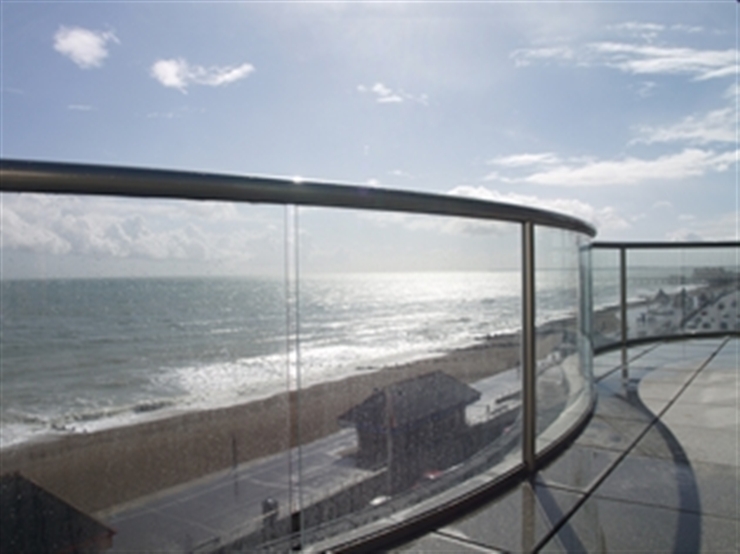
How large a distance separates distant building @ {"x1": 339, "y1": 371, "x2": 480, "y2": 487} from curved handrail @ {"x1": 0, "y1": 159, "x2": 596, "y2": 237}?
0.64 meters

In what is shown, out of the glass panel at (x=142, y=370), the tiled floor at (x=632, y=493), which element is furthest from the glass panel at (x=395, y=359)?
the tiled floor at (x=632, y=493)

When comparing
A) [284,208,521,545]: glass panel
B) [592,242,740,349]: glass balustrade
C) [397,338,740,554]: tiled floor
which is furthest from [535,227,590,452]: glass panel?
[592,242,740,349]: glass balustrade

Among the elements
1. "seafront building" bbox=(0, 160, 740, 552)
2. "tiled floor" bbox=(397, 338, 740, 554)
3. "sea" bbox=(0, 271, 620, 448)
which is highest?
"sea" bbox=(0, 271, 620, 448)

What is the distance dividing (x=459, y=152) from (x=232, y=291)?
11.6 metres

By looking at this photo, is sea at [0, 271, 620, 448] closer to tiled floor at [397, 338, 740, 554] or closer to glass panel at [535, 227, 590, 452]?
tiled floor at [397, 338, 740, 554]

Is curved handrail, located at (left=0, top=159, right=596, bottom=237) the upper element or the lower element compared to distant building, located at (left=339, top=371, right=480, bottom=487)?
upper

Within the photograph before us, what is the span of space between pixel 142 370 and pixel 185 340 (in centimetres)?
13

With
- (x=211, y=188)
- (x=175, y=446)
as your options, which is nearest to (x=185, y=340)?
(x=175, y=446)

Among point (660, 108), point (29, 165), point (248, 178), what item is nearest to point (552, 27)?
point (660, 108)

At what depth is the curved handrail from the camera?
1317 mm

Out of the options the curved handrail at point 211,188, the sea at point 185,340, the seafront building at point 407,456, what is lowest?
the seafront building at point 407,456

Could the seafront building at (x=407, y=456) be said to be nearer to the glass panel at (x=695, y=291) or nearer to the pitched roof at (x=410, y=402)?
the pitched roof at (x=410, y=402)

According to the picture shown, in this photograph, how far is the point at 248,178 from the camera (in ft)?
5.35

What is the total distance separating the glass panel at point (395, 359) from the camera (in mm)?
1857
